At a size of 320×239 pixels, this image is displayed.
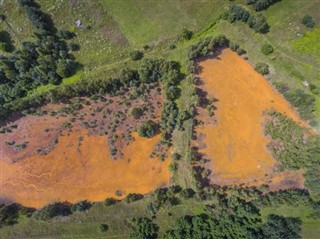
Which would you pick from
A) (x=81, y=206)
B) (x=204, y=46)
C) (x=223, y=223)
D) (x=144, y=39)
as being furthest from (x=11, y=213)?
(x=204, y=46)

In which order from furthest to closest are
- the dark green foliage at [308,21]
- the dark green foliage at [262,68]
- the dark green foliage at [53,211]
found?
1. the dark green foliage at [262,68]
2. the dark green foliage at [53,211]
3. the dark green foliage at [308,21]

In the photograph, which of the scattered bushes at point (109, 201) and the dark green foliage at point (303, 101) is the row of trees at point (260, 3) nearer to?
the dark green foliage at point (303, 101)

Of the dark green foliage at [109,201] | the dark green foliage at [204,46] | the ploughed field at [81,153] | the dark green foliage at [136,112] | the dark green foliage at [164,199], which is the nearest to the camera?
the dark green foliage at [164,199]

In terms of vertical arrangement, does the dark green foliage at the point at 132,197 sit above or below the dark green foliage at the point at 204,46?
below

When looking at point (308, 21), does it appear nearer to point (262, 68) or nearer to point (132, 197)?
point (262, 68)

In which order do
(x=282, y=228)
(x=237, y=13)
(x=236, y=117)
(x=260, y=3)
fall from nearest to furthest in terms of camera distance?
(x=282, y=228) → (x=260, y=3) → (x=237, y=13) → (x=236, y=117)

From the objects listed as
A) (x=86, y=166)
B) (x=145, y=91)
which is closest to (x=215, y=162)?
(x=145, y=91)

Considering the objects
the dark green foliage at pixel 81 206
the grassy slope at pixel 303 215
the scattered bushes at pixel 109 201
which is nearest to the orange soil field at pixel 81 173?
the dark green foliage at pixel 81 206
